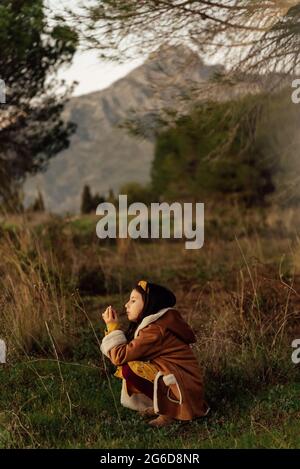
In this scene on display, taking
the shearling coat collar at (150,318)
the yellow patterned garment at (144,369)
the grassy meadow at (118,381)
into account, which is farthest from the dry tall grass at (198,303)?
the shearling coat collar at (150,318)

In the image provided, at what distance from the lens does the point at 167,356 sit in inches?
197

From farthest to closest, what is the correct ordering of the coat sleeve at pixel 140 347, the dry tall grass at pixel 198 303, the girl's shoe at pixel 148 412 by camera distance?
the dry tall grass at pixel 198 303, the girl's shoe at pixel 148 412, the coat sleeve at pixel 140 347

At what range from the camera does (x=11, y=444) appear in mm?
4848

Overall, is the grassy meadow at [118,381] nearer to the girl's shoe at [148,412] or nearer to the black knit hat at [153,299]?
the girl's shoe at [148,412]

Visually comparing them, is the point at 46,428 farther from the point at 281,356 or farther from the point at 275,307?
the point at 275,307

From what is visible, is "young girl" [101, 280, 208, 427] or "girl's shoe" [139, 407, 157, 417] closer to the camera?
"young girl" [101, 280, 208, 427]

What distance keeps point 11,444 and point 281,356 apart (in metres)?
2.42

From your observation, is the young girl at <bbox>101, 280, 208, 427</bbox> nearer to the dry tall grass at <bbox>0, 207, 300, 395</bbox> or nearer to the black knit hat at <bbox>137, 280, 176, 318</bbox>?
the black knit hat at <bbox>137, 280, 176, 318</bbox>

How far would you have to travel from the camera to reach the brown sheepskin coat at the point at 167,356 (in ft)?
16.1

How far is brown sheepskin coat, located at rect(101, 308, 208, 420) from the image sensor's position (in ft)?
16.1

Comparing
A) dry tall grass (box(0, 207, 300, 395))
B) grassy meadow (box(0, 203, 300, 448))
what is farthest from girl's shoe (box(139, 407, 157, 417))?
dry tall grass (box(0, 207, 300, 395))

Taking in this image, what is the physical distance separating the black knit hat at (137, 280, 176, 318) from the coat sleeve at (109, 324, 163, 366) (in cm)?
10

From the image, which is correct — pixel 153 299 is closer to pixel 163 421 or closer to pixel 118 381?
pixel 163 421
